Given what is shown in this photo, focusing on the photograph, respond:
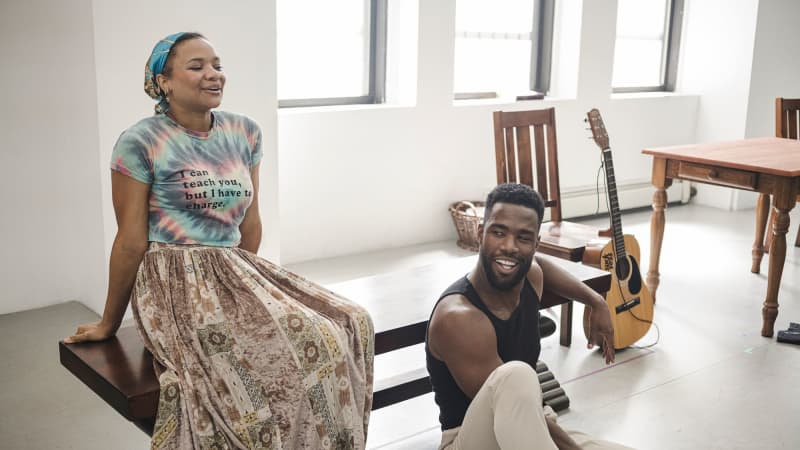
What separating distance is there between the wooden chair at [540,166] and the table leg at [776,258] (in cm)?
74

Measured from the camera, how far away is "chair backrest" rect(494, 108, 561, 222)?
391cm

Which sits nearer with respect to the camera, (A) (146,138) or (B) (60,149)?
(A) (146,138)

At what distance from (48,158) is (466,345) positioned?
8.73 feet

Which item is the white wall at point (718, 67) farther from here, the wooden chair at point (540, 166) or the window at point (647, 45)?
the wooden chair at point (540, 166)

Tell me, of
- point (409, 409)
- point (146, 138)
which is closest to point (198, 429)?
point (146, 138)

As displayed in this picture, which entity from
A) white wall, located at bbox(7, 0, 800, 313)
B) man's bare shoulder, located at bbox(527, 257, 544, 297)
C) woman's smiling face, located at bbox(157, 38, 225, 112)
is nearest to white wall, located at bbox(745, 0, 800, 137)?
white wall, located at bbox(7, 0, 800, 313)

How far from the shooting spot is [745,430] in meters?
2.94

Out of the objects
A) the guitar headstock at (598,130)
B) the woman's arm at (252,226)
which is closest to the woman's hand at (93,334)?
the woman's arm at (252,226)

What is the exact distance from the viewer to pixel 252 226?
7.80ft

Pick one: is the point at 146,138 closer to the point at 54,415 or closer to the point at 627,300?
the point at 54,415

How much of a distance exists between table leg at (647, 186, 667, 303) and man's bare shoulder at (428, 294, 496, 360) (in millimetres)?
2212

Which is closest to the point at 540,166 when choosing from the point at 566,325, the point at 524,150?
the point at 524,150

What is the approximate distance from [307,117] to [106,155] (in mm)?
1368

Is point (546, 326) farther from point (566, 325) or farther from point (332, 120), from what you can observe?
point (332, 120)
